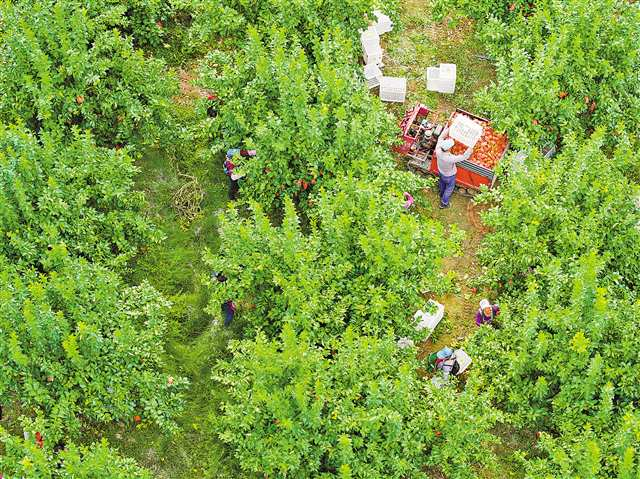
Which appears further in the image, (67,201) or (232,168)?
(232,168)

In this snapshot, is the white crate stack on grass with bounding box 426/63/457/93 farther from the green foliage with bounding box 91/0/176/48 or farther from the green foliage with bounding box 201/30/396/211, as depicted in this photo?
the green foliage with bounding box 91/0/176/48

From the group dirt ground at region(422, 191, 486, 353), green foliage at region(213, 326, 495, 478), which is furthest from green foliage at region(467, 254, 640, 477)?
dirt ground at region(422, 191, 486, 353)

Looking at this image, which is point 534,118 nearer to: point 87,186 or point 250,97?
point 250,97

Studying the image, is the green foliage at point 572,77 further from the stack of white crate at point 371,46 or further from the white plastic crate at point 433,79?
the stack of white crate at point 371,46

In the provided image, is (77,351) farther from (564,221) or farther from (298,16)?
(564,221)

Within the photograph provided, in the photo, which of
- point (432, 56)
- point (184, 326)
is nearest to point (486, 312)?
point (184, 326)

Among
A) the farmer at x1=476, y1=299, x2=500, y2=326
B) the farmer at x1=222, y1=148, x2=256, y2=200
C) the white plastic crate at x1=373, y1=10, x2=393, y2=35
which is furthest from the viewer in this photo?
the white plastic crate at x1=373, y1=10, x2=393, y2=35

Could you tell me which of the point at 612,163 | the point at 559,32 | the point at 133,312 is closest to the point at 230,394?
the point at 133,312
